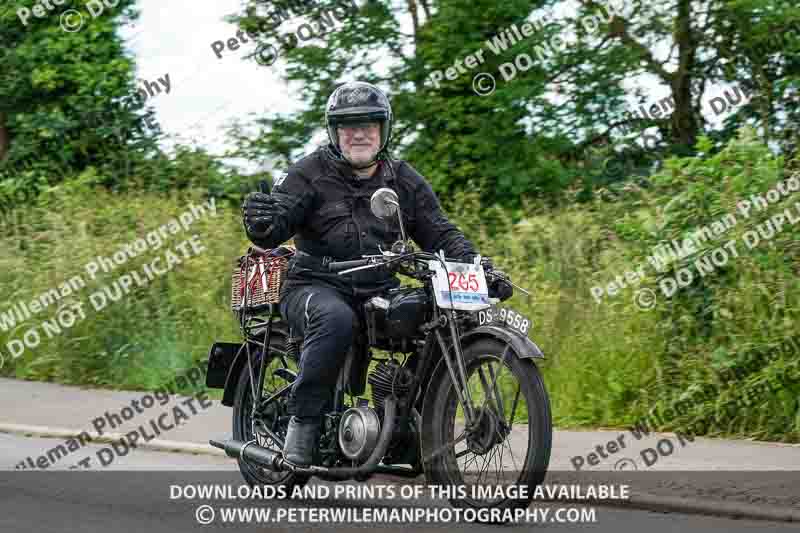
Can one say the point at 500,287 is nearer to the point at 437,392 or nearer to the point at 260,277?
the point at 437,392

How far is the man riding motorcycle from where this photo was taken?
648 centimetres

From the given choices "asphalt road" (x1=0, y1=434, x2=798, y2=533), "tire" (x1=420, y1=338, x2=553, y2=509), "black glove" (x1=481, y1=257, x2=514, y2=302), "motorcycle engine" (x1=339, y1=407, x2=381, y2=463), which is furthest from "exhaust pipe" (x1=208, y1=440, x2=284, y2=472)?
"black glove" (x1=481, y1=257, x2=514, y2=302)

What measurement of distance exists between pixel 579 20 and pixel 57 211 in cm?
715

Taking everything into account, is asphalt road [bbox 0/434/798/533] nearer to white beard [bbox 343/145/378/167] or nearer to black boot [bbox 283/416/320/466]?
black boot [bbox 283/416/320/466]

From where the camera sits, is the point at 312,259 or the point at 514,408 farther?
the point at 312,259

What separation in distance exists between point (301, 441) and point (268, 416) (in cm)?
68

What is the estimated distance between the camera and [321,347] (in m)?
6.44

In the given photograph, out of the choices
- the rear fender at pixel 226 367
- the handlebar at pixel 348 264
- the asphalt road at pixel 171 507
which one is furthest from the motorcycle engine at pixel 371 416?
the rear fender at pixel 226 367

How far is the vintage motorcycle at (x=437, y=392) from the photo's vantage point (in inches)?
238

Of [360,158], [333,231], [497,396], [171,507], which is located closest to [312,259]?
[333,231]

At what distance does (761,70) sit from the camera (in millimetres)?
16344

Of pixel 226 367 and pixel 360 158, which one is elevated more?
pixel 360 158

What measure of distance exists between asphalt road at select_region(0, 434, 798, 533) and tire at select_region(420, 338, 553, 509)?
0.25m

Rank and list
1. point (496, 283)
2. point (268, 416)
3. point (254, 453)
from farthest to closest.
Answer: point (268, 416), point (254, 453), point (496, 283)
